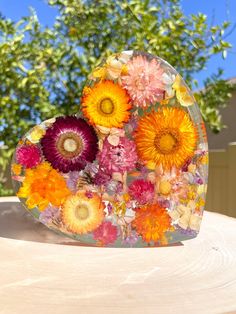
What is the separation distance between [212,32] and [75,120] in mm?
2827

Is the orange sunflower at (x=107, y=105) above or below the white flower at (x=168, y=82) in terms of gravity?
below

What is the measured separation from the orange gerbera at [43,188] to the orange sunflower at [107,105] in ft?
0.72

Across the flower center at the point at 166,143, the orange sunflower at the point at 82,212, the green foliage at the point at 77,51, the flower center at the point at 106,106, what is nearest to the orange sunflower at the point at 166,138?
the flower center at the point at 166,143

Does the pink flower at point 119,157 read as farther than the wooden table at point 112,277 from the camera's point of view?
Yes

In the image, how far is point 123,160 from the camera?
5.06ft

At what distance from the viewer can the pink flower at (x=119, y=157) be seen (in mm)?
1540

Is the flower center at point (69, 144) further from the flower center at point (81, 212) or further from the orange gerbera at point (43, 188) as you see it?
the flower center at point (81, 212)

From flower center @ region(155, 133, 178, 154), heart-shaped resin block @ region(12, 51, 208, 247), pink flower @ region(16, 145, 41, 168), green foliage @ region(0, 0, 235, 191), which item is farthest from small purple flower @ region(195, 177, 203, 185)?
green foliage @ region(0, 0, 235, 191)

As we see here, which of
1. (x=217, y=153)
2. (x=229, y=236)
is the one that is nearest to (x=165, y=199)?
(x=229, y=236)

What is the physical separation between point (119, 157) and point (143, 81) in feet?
0.89

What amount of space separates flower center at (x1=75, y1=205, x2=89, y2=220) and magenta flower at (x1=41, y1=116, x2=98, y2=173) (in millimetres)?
126

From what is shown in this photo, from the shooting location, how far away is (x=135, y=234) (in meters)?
1.49

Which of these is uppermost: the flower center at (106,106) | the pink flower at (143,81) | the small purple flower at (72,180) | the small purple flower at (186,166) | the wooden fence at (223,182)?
the pink flower at (143,81)

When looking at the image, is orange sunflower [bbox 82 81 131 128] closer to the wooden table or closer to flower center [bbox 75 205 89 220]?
flower center [bbox 75 205 89 220]
